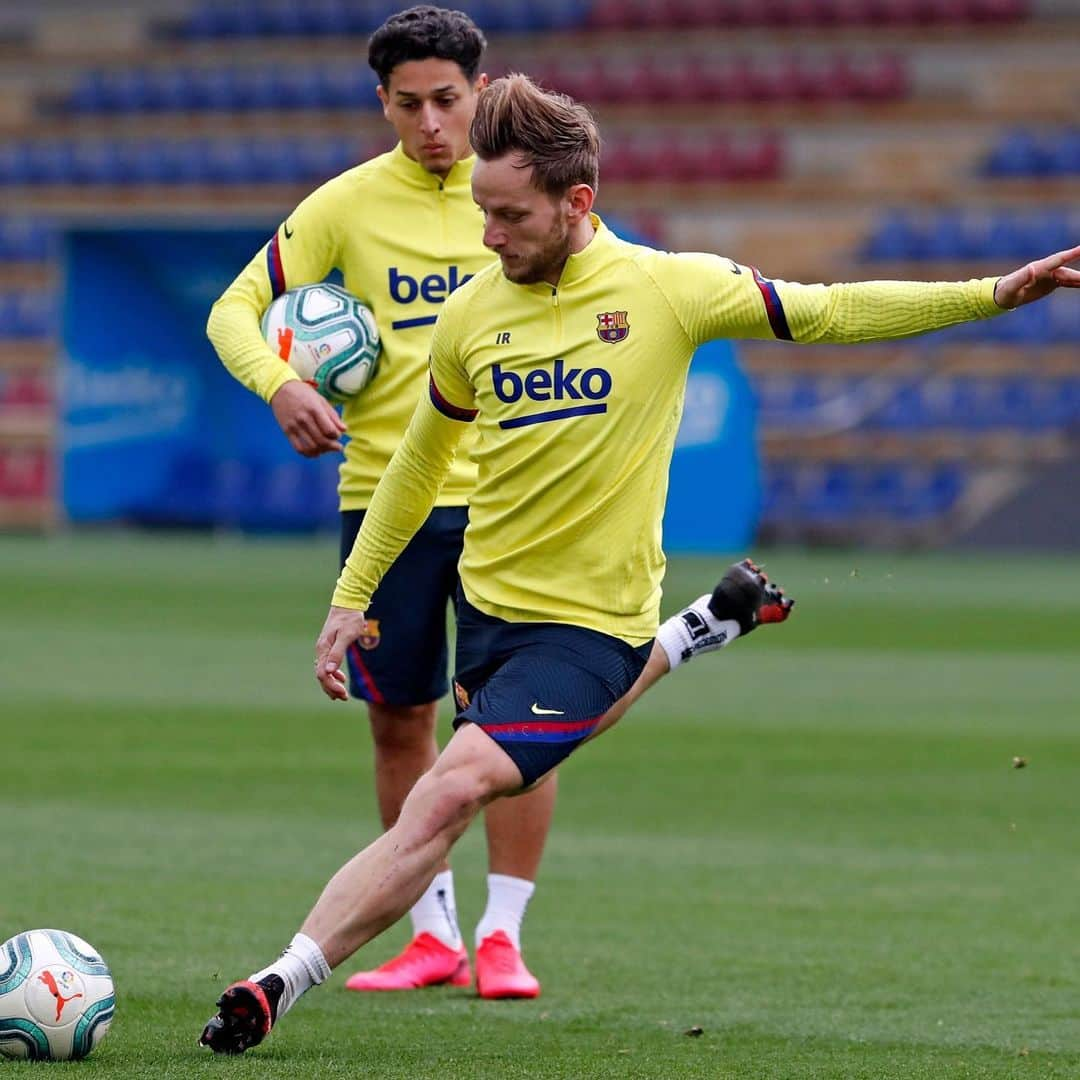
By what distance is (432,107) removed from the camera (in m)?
5.57

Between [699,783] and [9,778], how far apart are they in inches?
117

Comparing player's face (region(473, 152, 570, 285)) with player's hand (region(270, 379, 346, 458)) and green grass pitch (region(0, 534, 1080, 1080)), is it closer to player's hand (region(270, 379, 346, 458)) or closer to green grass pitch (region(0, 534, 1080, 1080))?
player's hand (region(270, 379, 346, 458))

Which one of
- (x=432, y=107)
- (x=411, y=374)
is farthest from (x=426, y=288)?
(x=432, y=107)

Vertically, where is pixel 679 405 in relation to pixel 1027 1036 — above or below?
above

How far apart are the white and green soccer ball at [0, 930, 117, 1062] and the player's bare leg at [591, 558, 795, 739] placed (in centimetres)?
166

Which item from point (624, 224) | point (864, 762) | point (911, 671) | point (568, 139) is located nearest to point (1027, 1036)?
point (568, 139)

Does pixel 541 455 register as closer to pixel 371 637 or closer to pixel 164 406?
pixel 371 637

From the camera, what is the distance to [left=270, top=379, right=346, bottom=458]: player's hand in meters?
5.14

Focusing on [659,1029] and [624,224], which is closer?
[659,1029]

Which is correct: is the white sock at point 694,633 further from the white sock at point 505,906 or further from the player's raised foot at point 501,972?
the player's raised foot at point 501,972

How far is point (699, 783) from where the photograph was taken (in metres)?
9.54

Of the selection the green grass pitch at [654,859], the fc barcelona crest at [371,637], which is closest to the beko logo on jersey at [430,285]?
the fc barcelona crest at [371,637]

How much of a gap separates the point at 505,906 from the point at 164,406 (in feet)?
→ 79.4

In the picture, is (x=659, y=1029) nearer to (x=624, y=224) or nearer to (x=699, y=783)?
(x=699, y=783)
